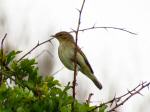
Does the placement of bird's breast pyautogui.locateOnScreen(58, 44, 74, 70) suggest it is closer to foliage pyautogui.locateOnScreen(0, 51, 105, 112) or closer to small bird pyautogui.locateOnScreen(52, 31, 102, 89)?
small bird pyautogui.locateOnScreen(52, 31, 102, 89)

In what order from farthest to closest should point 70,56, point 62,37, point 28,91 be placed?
point 62,37
point 70,56
point 28,91

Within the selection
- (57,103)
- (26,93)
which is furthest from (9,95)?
(57,103)

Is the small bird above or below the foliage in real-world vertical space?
above

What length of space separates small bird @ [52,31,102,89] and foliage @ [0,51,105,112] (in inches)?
113

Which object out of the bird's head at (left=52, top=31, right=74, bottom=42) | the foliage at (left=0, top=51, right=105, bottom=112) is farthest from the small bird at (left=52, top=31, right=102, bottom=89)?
the foliage at (left=0, top=51, right=105, bottom=112)

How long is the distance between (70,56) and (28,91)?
3.54 meters

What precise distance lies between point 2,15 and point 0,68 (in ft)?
9.04

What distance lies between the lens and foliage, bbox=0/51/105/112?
2.99 metres

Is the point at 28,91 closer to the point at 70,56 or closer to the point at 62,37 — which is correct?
the point at 70,56

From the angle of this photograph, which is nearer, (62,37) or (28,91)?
(28,91)

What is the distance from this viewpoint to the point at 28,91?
3107 mm

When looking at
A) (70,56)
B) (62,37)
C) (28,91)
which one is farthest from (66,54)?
(28,91)

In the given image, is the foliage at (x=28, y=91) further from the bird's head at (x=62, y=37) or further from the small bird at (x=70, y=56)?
the bird's head at (x=62, y=37)

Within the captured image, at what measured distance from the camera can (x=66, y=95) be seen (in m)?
3.16
